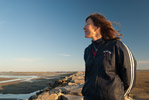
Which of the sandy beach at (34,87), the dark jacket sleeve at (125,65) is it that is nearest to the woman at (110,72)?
the dark jacket sleeve at (125,65)

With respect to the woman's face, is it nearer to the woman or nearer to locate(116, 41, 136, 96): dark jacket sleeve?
the woman

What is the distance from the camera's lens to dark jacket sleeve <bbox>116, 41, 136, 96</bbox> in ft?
4.76

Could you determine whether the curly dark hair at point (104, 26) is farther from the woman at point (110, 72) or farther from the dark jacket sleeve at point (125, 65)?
the dark jacket sleeve at point (125, 65)

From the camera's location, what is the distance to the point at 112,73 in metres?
1.48

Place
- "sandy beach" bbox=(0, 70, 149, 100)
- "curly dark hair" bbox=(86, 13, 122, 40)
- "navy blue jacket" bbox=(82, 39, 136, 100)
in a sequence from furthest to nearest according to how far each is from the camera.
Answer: "sandy beach" bbox=(0, 70, 149, 100) → "curly dark hair" bbox=(86, 13, 122, 40) → "navy blue jacket" bbox=(82, 39, 136, 100)

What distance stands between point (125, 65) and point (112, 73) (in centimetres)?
15

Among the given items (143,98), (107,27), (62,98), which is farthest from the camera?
(143,98)

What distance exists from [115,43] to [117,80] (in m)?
0.39

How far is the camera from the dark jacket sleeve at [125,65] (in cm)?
145

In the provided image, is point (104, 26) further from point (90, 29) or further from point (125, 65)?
point (125, 65)

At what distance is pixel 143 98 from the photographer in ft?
19.7

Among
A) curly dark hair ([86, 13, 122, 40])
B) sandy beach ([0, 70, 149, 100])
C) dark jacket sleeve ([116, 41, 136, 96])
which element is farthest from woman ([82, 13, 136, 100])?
sandy beach ([0, 70, 149, 100])

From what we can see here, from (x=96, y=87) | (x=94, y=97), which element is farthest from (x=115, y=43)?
(x=94, y=97)

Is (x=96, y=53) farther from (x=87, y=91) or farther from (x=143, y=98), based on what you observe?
(x=143, y=98)
